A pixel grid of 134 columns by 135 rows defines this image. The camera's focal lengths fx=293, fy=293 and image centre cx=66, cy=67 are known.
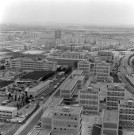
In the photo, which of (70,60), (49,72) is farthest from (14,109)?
(70,60)

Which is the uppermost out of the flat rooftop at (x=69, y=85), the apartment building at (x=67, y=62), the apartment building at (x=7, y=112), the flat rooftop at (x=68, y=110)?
the flat rooftop at (x=68, y=110)

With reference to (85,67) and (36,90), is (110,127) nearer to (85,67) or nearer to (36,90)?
(36,90)

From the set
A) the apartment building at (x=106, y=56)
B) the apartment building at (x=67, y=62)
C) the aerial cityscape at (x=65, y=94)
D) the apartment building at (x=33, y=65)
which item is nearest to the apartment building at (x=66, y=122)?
the aerial cityscape at (x=65, y=94)

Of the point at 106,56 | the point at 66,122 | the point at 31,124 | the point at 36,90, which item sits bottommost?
the point at 31,124

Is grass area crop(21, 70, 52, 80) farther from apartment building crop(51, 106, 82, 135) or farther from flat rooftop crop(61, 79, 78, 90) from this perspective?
apartment building crop(51, 106, 82, 135)

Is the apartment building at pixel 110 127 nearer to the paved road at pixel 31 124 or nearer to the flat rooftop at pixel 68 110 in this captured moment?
the flat rooftop at pixel 68 110

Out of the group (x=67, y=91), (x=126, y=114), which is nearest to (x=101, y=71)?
(x=67, y=91)

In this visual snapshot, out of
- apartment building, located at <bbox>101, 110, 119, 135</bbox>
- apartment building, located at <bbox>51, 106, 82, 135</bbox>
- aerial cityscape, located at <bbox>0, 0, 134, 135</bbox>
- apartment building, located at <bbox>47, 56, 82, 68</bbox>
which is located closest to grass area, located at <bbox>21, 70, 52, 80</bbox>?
aerial cityscape, located at <bbox>0, 0, 134, 135</bbox>
